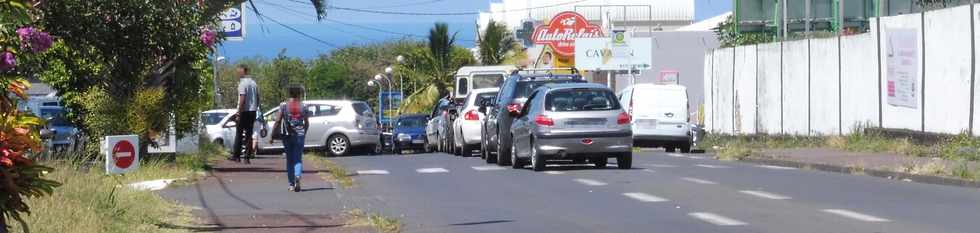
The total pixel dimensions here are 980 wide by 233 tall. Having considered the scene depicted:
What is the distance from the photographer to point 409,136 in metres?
43.5

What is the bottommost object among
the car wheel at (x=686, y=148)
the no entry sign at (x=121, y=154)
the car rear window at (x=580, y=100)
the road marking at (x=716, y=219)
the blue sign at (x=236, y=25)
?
the road marking at (x=716, y=219)

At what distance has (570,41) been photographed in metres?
57.2

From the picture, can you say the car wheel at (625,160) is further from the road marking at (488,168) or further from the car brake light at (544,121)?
the road marking at (488,168)

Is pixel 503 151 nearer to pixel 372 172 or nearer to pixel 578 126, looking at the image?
pixel 372 172

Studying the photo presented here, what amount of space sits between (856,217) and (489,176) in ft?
27.8

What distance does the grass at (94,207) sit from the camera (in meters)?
11.0

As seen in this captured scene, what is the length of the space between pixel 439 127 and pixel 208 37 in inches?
632

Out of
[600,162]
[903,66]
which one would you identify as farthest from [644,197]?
[903,66]

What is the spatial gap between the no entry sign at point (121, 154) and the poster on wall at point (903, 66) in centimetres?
1734

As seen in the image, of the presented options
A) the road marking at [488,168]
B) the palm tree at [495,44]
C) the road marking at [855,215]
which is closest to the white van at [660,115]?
the road marking at [488,168]

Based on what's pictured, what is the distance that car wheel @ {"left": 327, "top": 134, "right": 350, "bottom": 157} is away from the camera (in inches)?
1314

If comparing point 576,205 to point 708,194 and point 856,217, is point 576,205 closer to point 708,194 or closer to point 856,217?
point 708,194

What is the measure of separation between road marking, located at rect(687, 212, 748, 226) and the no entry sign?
16.4 ft

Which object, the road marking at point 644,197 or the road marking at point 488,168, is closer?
the road marking at point 644,197
